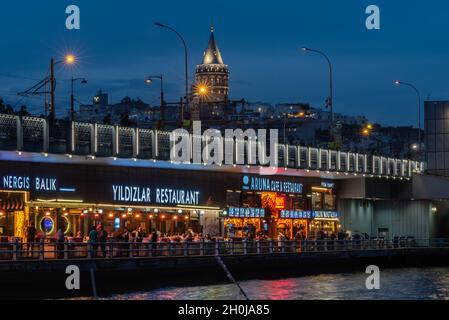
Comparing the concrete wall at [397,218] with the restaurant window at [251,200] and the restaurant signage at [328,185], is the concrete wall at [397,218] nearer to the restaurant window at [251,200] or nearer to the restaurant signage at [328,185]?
the restaurant signage at [328,185]

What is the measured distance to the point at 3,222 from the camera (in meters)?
62.3

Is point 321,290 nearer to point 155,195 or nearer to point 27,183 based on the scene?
point 27,183

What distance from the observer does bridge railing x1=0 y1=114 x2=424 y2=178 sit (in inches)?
2245

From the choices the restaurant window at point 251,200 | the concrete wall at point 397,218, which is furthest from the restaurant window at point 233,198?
the concrete wall at point 397,218

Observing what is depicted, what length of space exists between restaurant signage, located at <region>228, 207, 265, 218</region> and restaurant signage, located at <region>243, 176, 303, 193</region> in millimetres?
1509

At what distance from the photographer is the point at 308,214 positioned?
88.6 meters

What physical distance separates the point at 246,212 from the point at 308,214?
31.2 ft

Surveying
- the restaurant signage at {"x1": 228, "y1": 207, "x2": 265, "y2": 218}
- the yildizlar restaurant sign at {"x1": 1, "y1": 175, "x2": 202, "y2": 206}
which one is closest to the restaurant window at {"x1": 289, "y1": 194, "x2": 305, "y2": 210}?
the restaurant signage at {"x1": 228, "y1": 207, "x2": 265, "y2": 218}

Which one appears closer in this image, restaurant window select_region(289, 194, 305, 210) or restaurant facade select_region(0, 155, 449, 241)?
restaurant facade select_region(0, 155, 449, 241)

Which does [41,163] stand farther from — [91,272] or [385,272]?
[385,272]

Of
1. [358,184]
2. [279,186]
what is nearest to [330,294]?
[279,186]

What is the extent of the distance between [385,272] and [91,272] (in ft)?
97.2

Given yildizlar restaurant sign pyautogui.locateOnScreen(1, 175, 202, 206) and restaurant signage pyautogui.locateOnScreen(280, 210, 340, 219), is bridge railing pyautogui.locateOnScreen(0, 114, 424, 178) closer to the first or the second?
yildizlar restaurant sign pyautogui.locateOnScreen(1, 175, 202, 206)

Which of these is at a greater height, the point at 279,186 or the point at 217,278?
the point at 279,186
